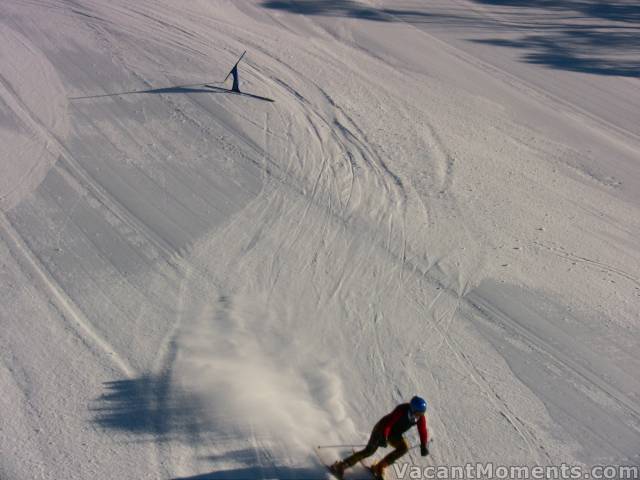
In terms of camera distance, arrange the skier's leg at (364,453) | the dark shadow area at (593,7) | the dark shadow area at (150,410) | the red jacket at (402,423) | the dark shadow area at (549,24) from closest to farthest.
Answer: the red jacket at (402,423)
the skier's leg at (364,453)
the dark shadow area at (150,410)
the dark shadow area at (549,24)
the dark shadow area at (593,7)

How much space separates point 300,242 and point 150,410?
352cm

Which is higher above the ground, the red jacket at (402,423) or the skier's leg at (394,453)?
the red jacket at (402,423)

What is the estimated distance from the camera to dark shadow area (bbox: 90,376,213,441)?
7199mm

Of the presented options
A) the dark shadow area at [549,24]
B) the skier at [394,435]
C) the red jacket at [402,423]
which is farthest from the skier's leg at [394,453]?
the dark shadow area at [549,24]

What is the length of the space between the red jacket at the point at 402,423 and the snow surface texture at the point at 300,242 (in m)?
0.84

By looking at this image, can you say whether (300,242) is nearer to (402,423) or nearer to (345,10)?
(402,423)

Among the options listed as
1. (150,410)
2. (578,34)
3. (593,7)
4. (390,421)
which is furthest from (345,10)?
(390,421)

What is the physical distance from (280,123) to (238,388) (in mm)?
6064

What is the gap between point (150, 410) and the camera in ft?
24.2

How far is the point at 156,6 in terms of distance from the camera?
52.5 ft

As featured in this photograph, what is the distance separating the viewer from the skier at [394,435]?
21.2 ft

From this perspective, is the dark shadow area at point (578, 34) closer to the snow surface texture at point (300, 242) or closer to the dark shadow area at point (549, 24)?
the dark shadow area at point (549, 24)

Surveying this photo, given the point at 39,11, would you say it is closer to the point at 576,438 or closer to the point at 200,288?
the point at 200,288

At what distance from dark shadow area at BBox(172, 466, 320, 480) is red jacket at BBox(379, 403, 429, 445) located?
906 millimetres
